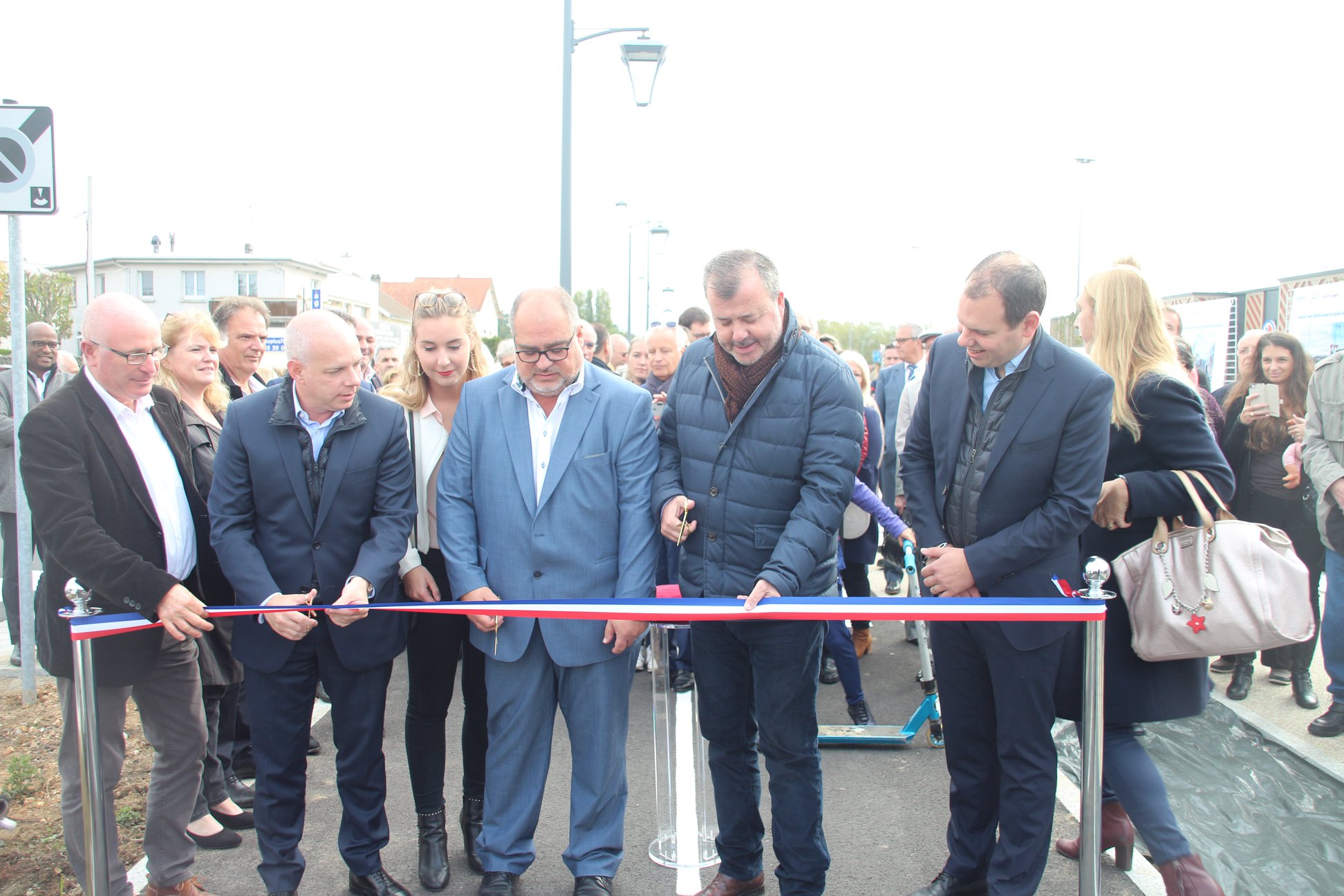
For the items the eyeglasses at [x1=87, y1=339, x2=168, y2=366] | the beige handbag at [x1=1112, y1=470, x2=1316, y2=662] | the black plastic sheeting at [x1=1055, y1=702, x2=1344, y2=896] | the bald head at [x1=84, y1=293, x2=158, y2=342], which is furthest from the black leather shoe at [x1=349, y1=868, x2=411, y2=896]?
the black plastic sheeting at [x1=1055, y1=702, x2=1344, y2=896]

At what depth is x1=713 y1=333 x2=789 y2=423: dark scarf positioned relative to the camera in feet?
10.8

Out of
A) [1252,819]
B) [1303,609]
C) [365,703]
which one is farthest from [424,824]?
[1252,819]

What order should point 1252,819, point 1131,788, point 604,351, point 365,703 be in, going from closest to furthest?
1. point 1131,788
2. point 365,703
3. point 1252,819
4. point 604,351

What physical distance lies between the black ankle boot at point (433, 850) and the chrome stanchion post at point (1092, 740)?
7.58 ft

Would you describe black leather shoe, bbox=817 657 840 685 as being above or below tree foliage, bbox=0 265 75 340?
below

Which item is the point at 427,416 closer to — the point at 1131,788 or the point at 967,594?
the point at 967,594

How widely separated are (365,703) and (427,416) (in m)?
1.15

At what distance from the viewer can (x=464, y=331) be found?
12.6 ft

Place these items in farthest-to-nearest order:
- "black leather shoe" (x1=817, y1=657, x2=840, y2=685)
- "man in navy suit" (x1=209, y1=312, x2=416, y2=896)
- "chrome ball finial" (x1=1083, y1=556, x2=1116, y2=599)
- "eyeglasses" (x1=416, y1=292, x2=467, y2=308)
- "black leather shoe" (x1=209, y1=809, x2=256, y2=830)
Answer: "black leather shoe" (x1=817, y1=657, x2=840, y2=685) → "black leather shoe" (x1=209, y1=809, x2=256, y2=830) → "eyeglasses" (x1=416, y1=292, x2=467, y2=308) → "man in navy suit" (x1=209, y1=312, x2=416, y2=896) → "chrome ball finial" (x1=1083, y1=556, x2=1116, y2=599)

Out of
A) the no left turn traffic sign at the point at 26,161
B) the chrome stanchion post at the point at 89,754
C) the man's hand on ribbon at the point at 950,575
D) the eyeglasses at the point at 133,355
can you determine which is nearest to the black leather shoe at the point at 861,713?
the man's hand on ribbon at the point at 950,575

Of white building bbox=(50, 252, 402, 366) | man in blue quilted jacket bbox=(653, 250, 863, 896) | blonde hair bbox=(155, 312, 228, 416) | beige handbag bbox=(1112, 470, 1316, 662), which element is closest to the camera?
beige handbag bbox=(1112, 470, 1316, 662)

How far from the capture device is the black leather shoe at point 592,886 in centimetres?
339

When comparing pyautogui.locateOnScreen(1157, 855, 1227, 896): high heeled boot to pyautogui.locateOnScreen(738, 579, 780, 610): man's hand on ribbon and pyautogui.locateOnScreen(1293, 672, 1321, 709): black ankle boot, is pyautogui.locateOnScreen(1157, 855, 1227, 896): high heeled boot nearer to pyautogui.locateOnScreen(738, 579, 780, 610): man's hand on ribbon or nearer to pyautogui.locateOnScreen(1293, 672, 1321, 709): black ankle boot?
pyautogui.locateOnScreen(738, 579, 780, 610): man's hand on ribbon

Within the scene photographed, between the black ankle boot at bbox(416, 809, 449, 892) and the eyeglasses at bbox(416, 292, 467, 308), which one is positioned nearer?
the black ankle boot at bbox(416, 809, 449, 892)
